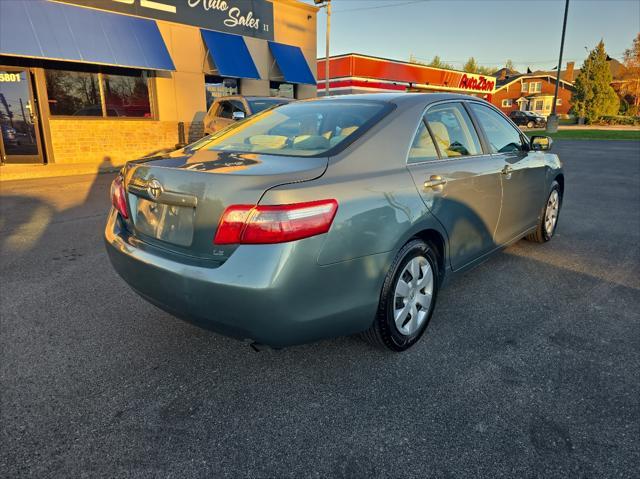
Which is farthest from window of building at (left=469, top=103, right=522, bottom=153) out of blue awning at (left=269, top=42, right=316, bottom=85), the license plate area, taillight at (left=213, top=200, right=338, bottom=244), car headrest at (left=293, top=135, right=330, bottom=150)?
blue awning at (left=269, top=42, right=316, bottom=85)

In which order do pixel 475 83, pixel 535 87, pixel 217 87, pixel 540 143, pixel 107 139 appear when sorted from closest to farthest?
Answer: pixel 540 143, pixel 107 139, pixel 217 87, pixel 475 83, pixel 535 87

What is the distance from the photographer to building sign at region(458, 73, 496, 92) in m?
39.1

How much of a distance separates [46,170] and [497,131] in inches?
443

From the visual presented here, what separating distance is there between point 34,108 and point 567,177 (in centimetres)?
1378

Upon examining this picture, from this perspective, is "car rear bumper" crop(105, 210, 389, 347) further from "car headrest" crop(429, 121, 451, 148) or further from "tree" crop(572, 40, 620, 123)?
"tree" crop(572, 40, 620, 123)

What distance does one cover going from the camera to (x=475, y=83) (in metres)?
40.7

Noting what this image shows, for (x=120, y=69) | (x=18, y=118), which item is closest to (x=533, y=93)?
(x=120, y=69)

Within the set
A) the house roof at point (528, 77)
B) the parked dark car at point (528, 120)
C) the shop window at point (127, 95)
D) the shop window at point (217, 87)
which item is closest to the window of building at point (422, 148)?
the shop window at point (127, 95)

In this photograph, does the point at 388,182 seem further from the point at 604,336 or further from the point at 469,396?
the point at 604,336

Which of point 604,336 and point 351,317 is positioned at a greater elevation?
point 351,317

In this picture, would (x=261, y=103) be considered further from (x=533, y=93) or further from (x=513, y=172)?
(x=533, y=93)

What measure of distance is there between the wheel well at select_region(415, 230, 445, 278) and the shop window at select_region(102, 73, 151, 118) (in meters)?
12.9

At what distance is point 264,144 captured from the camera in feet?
9.71

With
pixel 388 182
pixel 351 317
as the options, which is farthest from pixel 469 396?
pixel 388 182
